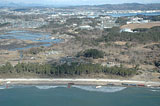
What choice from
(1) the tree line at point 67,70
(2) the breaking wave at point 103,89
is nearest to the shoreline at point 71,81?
(2) the breaking wave at point 103,89

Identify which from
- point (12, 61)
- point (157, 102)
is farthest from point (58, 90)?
point (12, 61)

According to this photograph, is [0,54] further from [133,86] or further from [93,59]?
[133,86]

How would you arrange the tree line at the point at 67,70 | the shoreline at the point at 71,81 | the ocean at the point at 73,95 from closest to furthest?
the ocean at the point at 73,95 < the shoreline at the point at 71,81 < the tree line at the point at 67,70

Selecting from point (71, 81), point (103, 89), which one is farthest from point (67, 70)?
point (103, 89)

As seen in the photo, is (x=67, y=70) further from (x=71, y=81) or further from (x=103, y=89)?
(x=103, y=89)

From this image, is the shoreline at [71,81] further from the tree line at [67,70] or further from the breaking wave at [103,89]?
the tree line at [67,70]

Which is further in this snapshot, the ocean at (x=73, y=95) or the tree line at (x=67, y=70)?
the tree line at (x=67, y=70)

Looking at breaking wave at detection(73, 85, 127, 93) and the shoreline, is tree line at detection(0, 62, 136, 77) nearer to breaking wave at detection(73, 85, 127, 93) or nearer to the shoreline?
the shoreline

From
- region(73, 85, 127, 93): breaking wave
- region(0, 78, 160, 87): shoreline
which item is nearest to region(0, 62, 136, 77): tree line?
region(0, 78, 160, 87): shoreline
